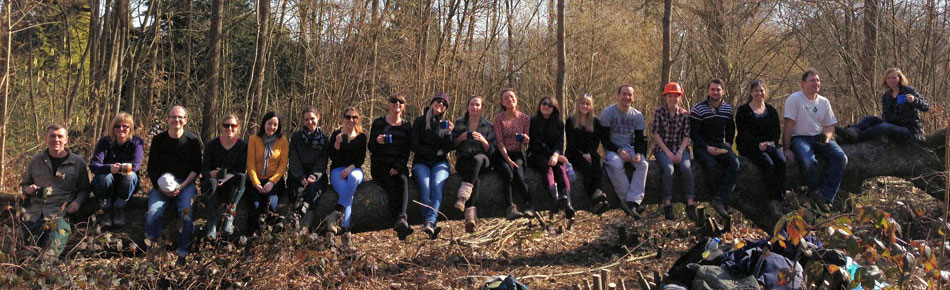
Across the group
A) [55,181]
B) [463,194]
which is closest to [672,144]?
[463,194]

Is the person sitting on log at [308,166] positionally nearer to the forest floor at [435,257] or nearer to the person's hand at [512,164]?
the forest floor at [435,257]

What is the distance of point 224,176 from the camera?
220 inches

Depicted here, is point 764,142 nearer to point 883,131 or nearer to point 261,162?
point 883,131

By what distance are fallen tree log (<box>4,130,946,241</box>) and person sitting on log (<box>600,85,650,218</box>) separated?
0.19 metres

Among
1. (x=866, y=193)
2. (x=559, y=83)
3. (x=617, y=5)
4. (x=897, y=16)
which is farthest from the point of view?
(x=617, y=5)

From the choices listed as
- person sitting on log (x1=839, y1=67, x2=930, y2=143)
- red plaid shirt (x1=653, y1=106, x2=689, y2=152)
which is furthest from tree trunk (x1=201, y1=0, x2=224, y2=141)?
person sitting on log (x1=839, y1=67, x2=930, y2=143)

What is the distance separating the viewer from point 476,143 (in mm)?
6191

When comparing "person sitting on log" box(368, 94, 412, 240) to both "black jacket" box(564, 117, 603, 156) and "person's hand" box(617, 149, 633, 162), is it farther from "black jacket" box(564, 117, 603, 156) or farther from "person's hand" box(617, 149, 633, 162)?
"person's hand" box(617, 149, 633, 162)

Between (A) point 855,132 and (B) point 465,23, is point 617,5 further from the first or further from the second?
(A) point 855,132

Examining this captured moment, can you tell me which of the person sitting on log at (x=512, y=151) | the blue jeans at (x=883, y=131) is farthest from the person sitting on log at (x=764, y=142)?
the person sitting on log at (x=512, y=151)

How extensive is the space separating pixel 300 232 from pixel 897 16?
10090 mm

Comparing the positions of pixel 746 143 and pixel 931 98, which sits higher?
pixel 931 98

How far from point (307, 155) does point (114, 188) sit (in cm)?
152

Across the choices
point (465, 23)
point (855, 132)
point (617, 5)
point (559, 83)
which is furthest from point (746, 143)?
point (617, 5)
